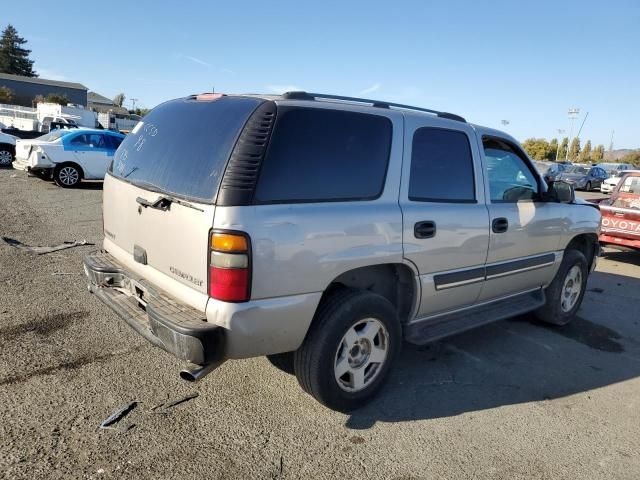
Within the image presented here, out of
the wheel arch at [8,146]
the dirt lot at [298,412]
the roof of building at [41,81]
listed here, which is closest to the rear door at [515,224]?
the dirt lot at [298,412]

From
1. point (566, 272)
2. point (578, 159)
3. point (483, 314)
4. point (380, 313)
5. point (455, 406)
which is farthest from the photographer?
point (578, 159)

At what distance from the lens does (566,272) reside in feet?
16.3

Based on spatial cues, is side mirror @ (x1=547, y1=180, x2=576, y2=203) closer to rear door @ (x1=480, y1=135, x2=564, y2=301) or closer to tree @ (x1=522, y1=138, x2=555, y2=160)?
rear door @ (x1=480, y1=135, x2=564, y2=301)

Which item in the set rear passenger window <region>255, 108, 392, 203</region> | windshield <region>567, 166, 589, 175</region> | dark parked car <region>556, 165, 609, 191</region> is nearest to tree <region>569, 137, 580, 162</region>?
dark parked car <region>556, 165, 609, 191</region>

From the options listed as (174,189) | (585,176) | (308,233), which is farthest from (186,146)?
(585,176)

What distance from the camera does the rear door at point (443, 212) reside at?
3.38 m

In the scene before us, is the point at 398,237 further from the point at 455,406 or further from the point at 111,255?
the point at 111,255

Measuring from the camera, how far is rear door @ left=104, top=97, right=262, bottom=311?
2.71 metres

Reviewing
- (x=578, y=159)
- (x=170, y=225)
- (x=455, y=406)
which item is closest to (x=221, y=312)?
(x=170, y=225)

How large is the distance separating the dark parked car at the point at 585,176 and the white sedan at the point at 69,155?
2317 cm

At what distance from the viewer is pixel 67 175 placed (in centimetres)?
1309

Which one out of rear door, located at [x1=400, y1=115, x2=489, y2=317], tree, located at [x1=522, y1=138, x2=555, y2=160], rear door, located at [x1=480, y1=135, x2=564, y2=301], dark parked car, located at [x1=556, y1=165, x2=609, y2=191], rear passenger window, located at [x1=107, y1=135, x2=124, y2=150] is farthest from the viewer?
tree, located at [x1=522, y1=138, x2=555, y2=160]

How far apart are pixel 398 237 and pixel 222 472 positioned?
1.75 meters

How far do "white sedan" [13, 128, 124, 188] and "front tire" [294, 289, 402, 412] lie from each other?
1208cm
